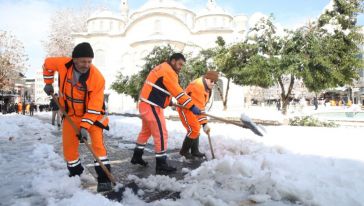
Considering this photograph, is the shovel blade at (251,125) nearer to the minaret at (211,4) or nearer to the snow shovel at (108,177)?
the snow shovel at (108,177)

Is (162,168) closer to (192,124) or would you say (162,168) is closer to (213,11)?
(192,124)

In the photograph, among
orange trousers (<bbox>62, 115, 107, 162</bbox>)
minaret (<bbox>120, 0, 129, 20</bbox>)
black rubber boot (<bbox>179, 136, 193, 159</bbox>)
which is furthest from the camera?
minaret (<bbox>120, 0, 129, 20</bbox>)

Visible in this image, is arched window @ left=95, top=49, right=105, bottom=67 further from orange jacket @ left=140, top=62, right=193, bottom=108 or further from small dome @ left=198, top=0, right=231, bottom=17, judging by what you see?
orange jacket @ left=140, top=62, right=193, bottom=108

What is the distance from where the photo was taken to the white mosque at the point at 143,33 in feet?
155

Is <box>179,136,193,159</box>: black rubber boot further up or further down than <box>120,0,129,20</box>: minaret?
further down

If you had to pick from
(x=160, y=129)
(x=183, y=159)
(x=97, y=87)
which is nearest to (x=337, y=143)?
(x=183, y=159)

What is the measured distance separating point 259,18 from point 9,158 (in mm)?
15180

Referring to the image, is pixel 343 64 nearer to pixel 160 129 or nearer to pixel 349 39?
pixel 349 39

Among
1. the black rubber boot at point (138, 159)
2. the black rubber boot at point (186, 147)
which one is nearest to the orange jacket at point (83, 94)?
the black rubber boot at point (138, 159)

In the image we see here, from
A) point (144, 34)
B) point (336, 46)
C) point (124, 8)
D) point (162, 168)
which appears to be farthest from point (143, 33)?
point (162, 168)

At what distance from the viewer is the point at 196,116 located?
626cm

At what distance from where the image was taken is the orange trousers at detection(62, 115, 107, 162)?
4.22m

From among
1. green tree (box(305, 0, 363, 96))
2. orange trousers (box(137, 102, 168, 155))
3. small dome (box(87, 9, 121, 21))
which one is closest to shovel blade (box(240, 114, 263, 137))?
orange trousers (box(137, 102, 168, 155))

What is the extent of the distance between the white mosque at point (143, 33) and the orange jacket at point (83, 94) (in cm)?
Answer: 3997
